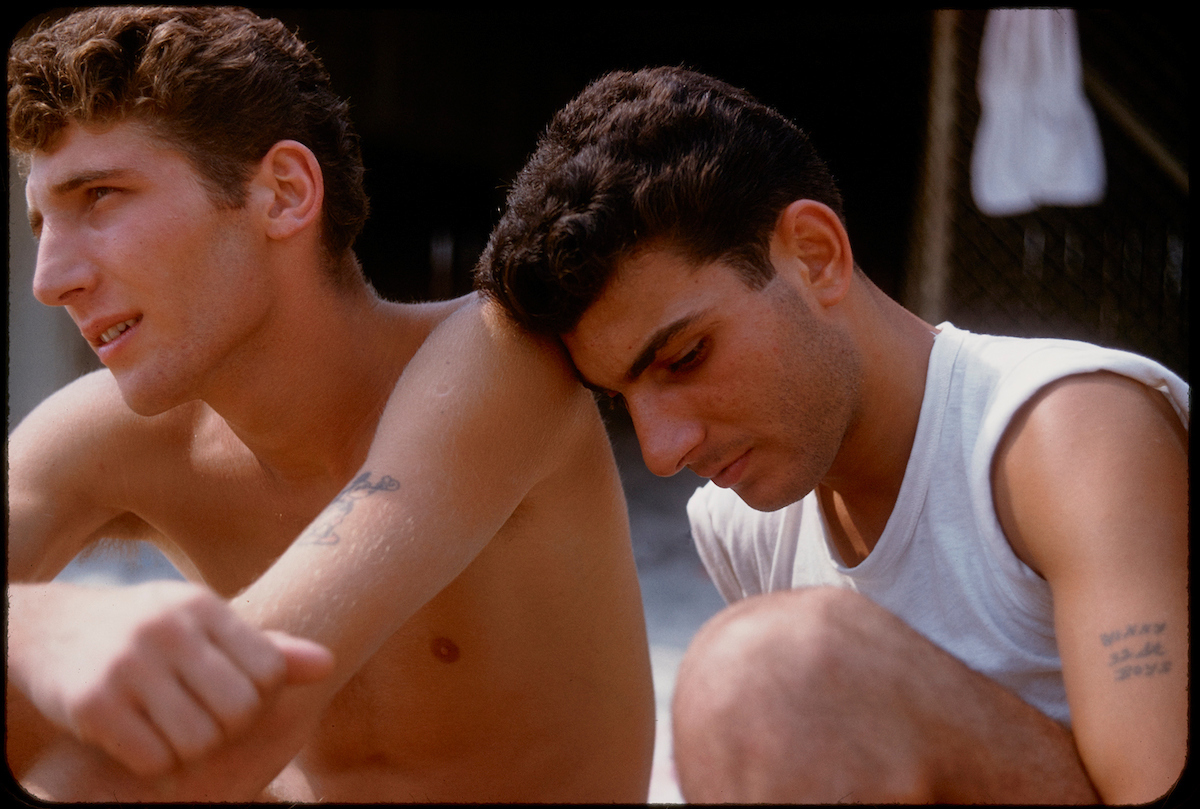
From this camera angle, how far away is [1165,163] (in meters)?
3.35

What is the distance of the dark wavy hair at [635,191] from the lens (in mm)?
1464

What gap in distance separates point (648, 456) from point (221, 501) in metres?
0.91

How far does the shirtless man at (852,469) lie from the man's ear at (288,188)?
38 cm

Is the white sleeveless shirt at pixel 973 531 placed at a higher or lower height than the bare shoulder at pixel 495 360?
lower

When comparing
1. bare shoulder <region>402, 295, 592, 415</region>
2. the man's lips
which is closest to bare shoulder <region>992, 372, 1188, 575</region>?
bare shoulder <region>402, 295, 592, 415</region>

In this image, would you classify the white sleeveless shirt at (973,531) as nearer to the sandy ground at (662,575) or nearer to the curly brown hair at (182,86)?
the sandy ground at (662,575)

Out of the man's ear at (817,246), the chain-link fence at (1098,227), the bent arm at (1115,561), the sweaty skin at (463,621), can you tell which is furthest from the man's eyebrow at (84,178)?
the chain-link fence at (1098,227)

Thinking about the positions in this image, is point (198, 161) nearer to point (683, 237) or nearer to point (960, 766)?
point (683, 237)

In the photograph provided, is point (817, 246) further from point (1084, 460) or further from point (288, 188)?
point (288, 188)

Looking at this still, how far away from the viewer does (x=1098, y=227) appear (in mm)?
3984

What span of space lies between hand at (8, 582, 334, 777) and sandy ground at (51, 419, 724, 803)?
113 cm

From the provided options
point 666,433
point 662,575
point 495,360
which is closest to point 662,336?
point 666,433

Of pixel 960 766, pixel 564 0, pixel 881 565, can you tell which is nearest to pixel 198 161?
pixel 564 0

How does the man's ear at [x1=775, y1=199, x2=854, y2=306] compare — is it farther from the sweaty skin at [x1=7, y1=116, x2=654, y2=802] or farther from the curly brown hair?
the curly brown hair
